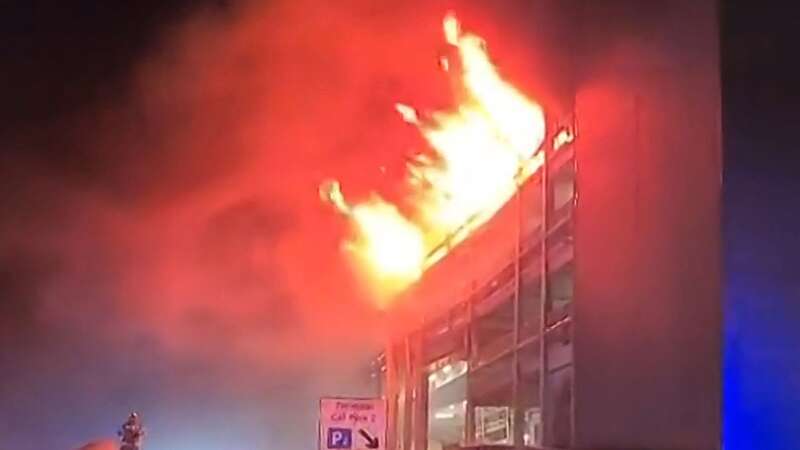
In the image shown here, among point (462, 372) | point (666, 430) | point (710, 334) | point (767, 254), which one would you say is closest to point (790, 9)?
point (767, 254)

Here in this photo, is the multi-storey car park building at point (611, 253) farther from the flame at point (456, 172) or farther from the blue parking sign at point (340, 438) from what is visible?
the blue parking sign at point (340, 438)

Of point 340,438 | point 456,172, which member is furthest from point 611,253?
point 456,172

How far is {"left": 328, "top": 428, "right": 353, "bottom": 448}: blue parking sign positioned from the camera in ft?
29.7

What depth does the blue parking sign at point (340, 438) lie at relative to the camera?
9062 mm

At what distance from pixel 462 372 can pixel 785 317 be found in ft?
27.1

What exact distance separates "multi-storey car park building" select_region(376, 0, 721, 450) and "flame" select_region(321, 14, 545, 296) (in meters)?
0.34

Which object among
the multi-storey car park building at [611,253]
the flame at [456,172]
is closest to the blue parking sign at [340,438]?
the multi-storey car park building at [611,253]

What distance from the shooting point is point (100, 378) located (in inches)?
761

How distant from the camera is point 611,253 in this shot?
407 inches

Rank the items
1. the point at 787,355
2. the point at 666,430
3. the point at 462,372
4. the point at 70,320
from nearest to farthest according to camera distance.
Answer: the point at 787,355
the point at 666,430
the point at 462,372
the point at 70,320

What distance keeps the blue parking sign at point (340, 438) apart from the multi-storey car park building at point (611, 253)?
1922mm

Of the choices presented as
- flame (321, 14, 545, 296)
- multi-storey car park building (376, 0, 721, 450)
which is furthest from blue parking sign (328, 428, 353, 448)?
flame (321, 14, 545, 296)

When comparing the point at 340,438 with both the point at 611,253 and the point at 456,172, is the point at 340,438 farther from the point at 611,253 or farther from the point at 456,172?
the point at 456,172

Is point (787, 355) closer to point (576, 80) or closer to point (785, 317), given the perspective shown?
point (785, 317)
